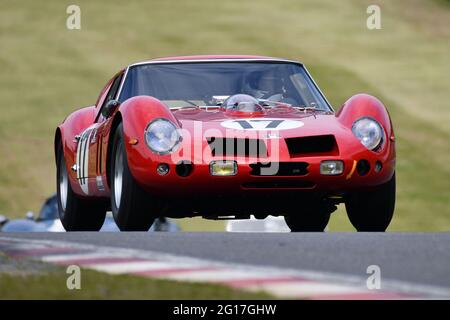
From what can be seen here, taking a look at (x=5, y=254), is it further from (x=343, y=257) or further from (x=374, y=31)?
(x=374, y=31)

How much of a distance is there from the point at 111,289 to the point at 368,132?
3.59 metres

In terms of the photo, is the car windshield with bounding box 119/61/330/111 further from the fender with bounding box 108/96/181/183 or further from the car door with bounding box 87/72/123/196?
the fender with bounding box 108/96/181/183

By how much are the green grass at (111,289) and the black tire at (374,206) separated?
342cm

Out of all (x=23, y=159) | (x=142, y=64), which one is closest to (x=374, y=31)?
(x=23, y=159)

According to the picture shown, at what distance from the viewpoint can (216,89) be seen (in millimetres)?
9062

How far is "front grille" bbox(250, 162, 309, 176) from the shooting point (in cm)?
779

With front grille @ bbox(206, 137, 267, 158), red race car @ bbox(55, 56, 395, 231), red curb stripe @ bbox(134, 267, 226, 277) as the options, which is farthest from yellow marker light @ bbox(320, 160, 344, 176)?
red curb stripe @ bbox(134, 267, 226, 277)

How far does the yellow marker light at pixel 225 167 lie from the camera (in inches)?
306

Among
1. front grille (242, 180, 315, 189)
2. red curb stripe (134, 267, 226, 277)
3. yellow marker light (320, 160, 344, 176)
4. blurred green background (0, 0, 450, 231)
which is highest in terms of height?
red curb stripe (134, 267, 226, 277)

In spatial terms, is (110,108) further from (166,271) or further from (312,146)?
(166,271)

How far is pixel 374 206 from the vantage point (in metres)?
8.40

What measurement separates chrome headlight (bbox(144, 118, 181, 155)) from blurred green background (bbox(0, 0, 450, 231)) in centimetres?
1656

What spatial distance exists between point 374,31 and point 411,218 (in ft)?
64.5

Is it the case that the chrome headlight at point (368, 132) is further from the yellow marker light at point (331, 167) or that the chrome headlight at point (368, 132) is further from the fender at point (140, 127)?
the fender at point (140, 127)
